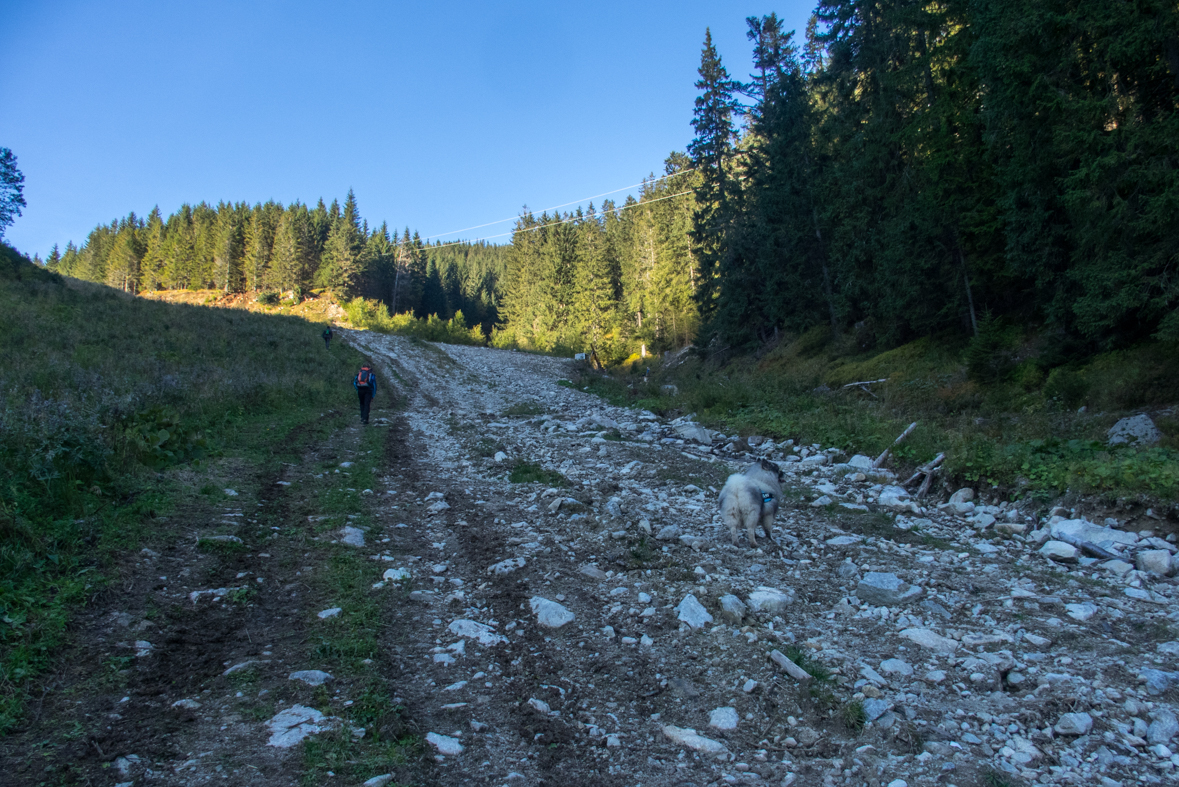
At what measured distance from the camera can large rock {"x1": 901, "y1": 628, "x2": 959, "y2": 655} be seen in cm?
425

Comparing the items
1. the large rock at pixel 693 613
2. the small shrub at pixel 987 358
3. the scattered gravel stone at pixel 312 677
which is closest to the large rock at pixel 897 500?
the large rock at pixel 693 613

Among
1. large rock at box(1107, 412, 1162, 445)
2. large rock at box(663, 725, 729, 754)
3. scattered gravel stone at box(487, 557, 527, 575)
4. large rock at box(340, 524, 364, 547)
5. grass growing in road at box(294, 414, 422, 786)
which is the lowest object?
large rock at box(663, 725, 729, 754)

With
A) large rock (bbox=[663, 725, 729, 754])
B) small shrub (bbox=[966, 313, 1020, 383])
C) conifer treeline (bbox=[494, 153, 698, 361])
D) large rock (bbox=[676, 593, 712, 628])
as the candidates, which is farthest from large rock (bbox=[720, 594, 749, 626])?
conifer treeline (bbox=[494, 153, 698, 361])

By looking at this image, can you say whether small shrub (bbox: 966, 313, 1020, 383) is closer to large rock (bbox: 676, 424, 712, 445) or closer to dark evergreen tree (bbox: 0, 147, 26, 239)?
large rock (bbox: 676, 424, 712, 445)

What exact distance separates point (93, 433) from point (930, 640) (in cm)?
937

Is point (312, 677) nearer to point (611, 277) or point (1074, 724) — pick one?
point (1074, 724)

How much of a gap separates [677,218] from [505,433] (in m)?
39.7

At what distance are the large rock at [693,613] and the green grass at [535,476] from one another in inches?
175

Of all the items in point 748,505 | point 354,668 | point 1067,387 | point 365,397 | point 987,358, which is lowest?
point 354,668

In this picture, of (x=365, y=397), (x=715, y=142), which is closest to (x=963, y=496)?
(x=365, y=397)

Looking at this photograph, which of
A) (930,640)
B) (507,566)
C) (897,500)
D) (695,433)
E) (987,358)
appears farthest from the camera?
(987,358)

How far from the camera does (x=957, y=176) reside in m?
18.2

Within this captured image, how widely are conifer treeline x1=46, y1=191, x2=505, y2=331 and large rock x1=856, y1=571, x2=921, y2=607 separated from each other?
8638 centimetres

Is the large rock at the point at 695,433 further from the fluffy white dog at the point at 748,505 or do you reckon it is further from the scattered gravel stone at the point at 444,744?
the scattered gravel stone at the point at 444,744
